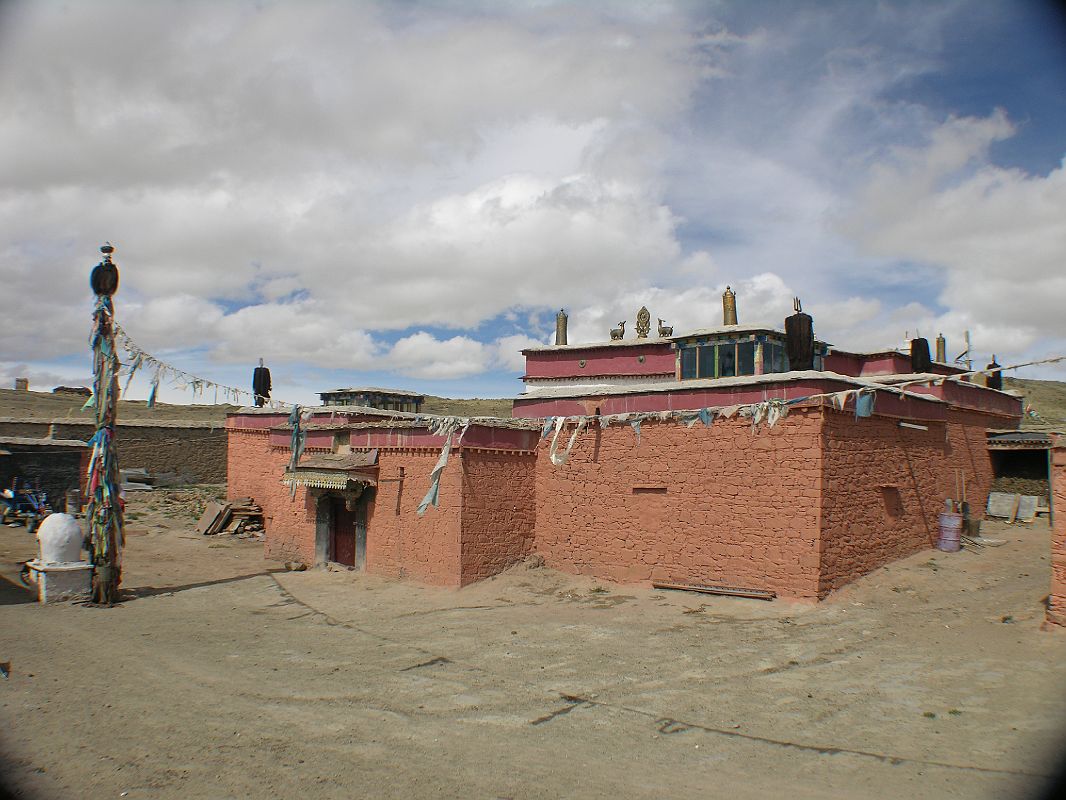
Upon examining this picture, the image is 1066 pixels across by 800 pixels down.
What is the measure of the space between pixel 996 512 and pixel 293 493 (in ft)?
66.7

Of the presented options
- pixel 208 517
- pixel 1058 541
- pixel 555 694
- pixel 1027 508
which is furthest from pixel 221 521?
pixel 1027 508

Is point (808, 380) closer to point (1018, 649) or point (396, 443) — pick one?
point (1018, 649)

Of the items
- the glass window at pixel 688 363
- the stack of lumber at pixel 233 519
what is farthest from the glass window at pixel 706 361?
the stack of lumber at pixel 233 519

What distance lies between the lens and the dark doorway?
61.1 feet

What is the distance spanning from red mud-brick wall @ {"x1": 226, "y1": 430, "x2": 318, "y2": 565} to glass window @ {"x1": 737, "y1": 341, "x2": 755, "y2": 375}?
550 inches

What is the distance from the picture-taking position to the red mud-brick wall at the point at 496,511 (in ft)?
52.4

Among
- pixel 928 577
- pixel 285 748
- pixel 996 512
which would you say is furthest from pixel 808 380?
pixel 285 748

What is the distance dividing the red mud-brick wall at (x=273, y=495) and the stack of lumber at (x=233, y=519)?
0.43 meters

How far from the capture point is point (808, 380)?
15.3m

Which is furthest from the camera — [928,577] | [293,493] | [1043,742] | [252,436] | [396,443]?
[252,436]

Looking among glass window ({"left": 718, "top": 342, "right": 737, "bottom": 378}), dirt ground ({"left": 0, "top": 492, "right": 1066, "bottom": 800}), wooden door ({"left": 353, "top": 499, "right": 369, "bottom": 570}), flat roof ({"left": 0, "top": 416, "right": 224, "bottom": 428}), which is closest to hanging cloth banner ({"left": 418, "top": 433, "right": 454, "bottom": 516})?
dirt ground ({"left": 0, "top": 492, "right": 1066, "bottom": 800})

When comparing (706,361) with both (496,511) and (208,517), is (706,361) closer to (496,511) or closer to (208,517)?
(496,511)

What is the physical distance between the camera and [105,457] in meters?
14.7

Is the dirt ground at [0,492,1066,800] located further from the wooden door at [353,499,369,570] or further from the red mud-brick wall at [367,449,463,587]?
the wooden door at [353,499,369,570]
